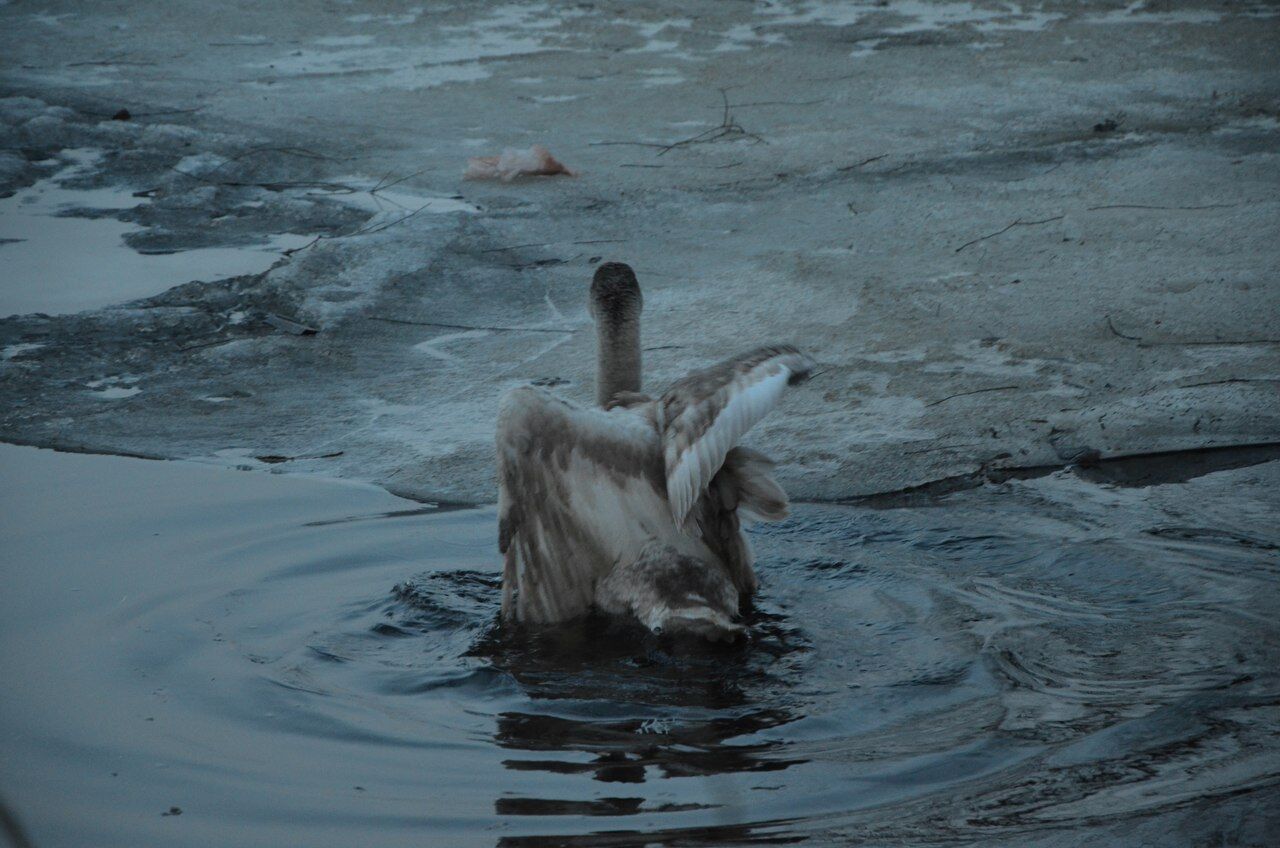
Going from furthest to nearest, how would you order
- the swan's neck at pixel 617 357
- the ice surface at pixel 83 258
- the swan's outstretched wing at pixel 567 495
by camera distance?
the ice surface at pixel 83 258 → the swan's neck at pixel 617 357 → the swan's outstretched wing at pixel 567 495

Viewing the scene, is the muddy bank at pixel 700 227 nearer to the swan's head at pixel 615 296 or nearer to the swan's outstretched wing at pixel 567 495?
the swan's head at pixel 615 296

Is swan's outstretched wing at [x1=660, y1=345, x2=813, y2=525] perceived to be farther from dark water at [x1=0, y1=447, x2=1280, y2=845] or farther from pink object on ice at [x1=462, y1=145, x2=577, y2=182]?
pink object on ice at [x1=462, y1=145, x2=577, y2=182]

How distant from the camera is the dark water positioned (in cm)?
302

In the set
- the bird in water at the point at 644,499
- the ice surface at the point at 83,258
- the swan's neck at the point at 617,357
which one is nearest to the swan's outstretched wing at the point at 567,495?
the bird in water at the point at 644,499

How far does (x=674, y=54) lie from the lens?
446 inches

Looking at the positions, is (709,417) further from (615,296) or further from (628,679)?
(615,296)

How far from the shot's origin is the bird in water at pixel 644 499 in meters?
3.82

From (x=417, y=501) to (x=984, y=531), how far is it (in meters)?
2.07

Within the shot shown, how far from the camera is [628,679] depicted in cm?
394

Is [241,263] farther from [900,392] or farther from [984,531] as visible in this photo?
[984,531]

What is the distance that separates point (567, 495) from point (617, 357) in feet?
3.02

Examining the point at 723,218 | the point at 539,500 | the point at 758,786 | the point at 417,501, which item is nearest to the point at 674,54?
the point at 723,218

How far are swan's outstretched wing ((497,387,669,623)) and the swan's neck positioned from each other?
2.17ft

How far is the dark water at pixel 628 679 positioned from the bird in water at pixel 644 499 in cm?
14
